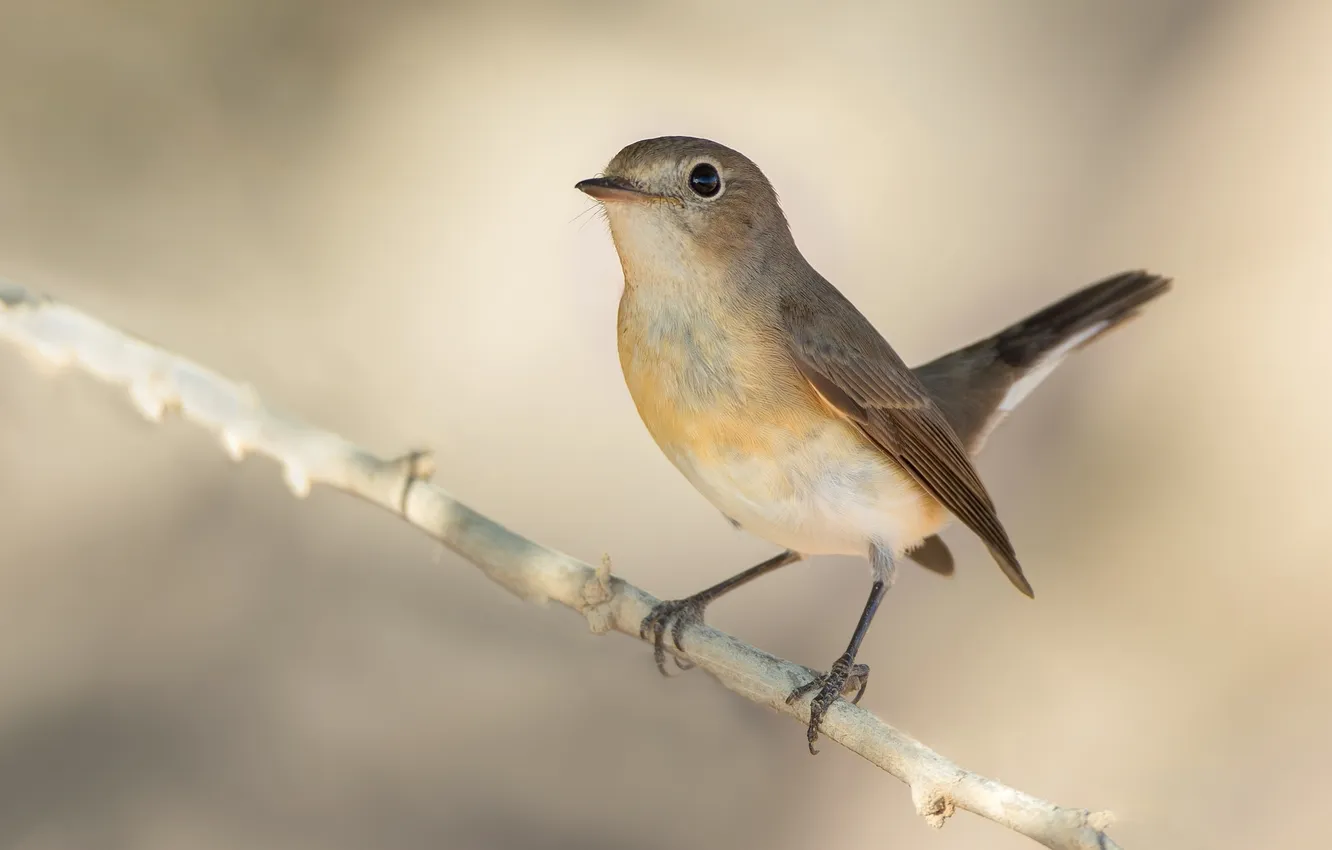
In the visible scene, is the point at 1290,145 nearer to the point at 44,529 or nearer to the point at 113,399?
the point at 113,399

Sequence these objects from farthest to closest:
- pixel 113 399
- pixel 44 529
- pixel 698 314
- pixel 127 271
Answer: pixel 127 271
pixel 44 529
pixel 113 399
pixel 698 314

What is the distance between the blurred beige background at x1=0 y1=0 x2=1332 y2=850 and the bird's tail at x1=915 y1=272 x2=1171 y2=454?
126cm

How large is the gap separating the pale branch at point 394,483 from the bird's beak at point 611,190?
850 millimetres

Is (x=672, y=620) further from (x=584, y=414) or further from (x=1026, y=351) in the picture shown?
(x=584, y=414)

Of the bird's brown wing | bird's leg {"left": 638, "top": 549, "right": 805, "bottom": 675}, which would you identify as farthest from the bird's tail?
bird's leg {"left": 638, "top": 549, "right": 805, "bottom": 675}

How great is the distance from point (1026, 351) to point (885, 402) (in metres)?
0.97

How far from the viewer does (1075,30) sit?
19.9 ft

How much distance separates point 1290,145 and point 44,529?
220 inches

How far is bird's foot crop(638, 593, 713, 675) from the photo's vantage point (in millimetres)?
3627

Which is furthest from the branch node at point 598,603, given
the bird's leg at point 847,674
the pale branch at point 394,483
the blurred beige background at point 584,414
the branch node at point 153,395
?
the blurred beige background at point 584,414

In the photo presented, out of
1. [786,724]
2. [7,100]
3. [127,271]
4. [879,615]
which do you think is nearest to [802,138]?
[879,615]

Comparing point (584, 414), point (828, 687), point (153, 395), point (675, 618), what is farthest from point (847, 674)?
point (584, 414)

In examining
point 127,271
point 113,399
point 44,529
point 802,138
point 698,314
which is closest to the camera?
point 698,314

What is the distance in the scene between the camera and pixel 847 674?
3361mm
